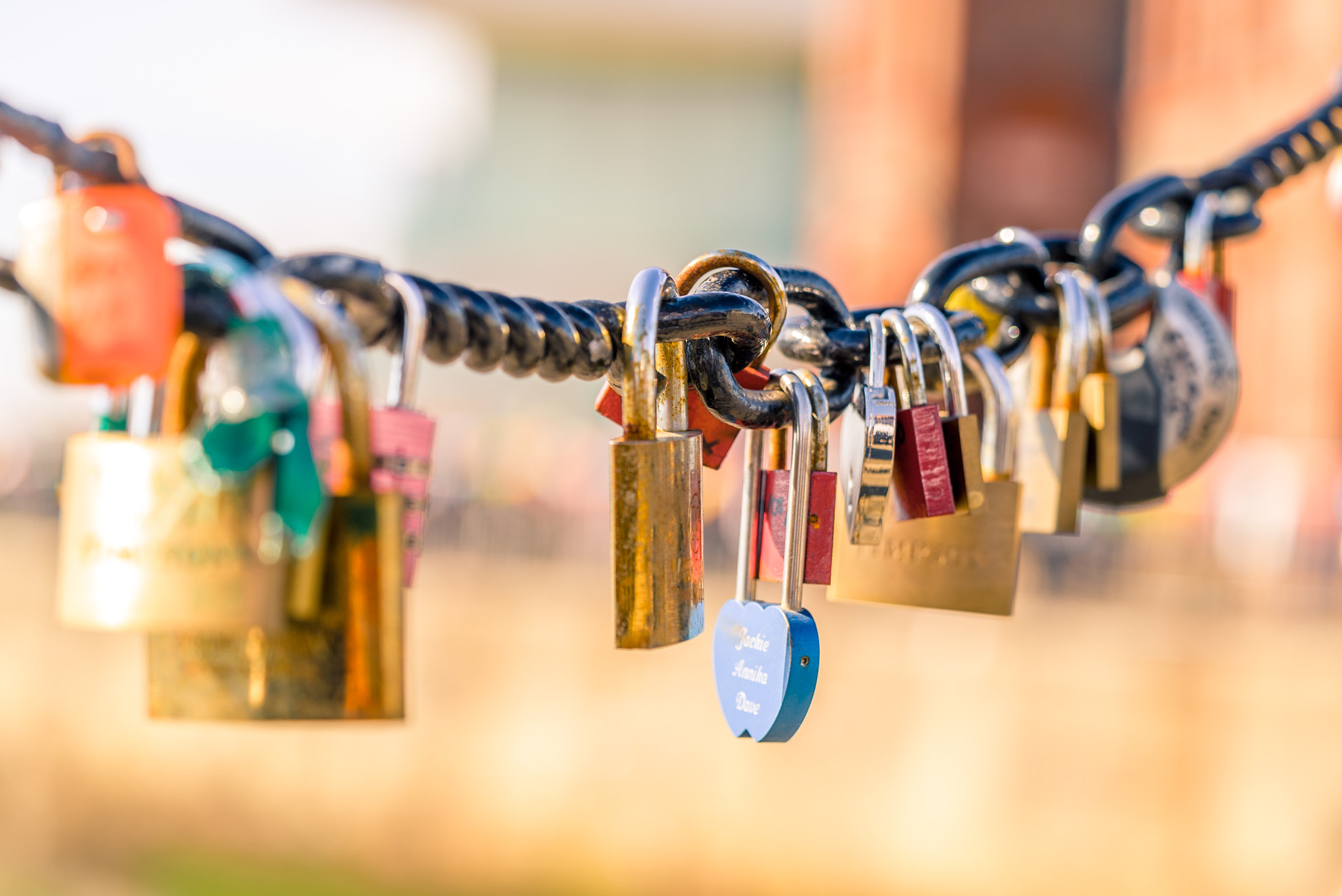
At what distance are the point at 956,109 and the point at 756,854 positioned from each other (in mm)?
12865

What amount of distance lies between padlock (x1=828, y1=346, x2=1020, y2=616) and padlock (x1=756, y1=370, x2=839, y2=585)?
0.40 ft

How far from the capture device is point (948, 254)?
3.28 feet

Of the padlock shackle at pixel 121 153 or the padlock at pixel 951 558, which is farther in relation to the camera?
the padlock at pixel 951 558

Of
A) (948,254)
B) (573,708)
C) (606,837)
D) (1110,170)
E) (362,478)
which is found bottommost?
(606,837)

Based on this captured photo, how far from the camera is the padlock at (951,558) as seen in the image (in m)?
0.99

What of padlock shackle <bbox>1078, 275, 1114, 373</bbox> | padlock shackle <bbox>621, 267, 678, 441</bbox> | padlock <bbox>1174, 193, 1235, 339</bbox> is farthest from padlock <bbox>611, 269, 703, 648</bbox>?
padlock <bbox>1174, 193, 1235, 339</bbox>

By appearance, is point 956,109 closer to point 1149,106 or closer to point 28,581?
point 1149,106

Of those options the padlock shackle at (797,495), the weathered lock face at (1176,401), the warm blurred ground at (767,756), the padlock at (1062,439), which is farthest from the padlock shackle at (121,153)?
the warm blurred ground at (767,756)

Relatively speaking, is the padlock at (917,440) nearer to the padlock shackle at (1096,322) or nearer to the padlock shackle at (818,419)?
the padlock shackle at (818,419)

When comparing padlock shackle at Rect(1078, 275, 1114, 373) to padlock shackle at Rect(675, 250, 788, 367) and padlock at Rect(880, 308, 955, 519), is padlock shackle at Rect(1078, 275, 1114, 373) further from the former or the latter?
padlock shackle at Rect(675, 250, 788, 367)

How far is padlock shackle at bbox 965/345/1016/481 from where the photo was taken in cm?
100

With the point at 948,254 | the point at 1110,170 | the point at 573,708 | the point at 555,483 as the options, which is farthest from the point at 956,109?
the point at 948,254

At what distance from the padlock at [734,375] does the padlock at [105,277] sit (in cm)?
30

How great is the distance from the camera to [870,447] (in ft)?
2.79
